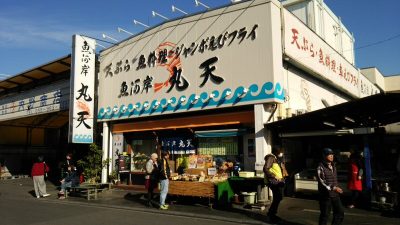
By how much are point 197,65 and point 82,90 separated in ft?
21.7

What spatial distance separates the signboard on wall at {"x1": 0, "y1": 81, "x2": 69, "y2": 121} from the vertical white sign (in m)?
3.17

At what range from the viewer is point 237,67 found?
553 inches

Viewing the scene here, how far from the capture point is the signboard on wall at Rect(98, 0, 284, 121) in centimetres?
1352

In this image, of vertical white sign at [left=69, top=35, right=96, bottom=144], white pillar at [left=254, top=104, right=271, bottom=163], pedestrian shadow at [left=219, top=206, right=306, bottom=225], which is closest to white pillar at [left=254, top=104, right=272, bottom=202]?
white pillar at [left=254, top=104, right=271, bottom=163]

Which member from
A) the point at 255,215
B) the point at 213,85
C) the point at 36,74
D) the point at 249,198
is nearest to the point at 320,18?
the point at 213,85

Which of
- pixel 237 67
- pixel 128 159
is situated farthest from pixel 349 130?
pixel 128 159

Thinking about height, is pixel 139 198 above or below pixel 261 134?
below

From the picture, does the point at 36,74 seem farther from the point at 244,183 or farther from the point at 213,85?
the point at 244,183

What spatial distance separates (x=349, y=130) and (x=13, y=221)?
11.0 m

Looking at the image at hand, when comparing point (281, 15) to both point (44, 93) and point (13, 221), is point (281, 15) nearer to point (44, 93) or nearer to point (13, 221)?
point (13, 221)

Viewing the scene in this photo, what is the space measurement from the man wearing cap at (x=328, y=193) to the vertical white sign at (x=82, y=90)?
1321cm

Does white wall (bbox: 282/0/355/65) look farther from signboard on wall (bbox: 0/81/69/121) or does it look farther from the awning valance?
signboard on wall (bbox: 0/81/69/121)

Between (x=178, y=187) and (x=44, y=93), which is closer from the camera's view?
(x=178, y=187)

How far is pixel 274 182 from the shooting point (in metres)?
9.63
